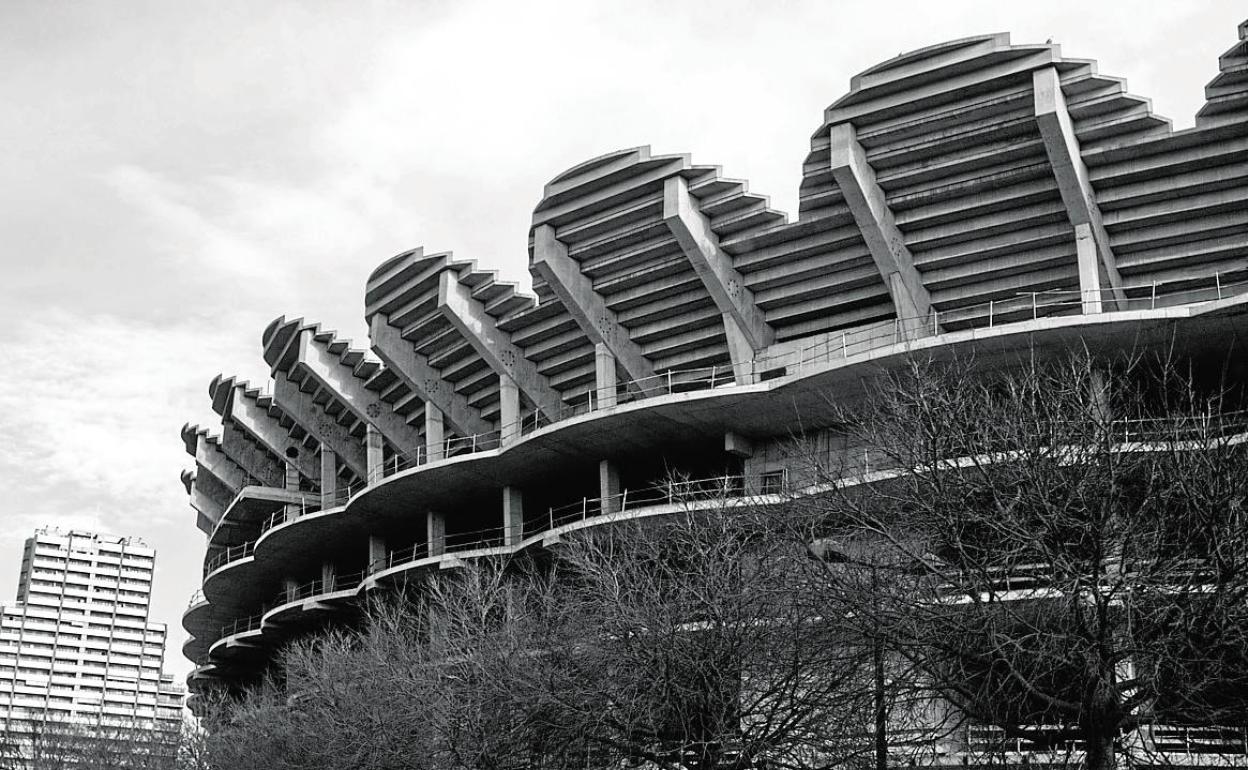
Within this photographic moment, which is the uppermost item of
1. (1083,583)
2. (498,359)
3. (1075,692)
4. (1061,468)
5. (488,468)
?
(498,359)

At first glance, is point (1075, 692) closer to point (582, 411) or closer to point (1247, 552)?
point (1247, 552)

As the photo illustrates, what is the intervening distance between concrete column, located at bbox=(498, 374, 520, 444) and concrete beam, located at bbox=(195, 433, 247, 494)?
26.9 metres

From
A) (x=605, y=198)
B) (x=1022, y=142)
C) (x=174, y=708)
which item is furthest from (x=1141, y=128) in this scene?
(x=174, y=708)

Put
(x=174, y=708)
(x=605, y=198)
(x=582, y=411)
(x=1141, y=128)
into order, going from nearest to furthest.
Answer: (x=1141, y=128)
(x=605, y=198)
(x=582, y=411)
(x=174, y=708)

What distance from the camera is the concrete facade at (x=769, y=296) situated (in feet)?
116

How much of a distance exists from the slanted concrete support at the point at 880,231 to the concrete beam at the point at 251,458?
37247 mm

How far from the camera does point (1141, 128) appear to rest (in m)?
35.5

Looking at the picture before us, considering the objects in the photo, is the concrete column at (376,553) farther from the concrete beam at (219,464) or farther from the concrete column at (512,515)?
the concrete beam at (219,464)

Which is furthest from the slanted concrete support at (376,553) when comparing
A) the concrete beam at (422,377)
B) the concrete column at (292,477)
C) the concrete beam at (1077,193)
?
the concrete beam at (1077,193)

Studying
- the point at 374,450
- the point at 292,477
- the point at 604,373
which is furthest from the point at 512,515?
the point at 292,477

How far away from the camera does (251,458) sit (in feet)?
224

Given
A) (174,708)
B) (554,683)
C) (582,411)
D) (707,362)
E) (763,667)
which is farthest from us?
(174,708)

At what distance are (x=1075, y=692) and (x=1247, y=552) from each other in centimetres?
322

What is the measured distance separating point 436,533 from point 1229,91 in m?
30.0
